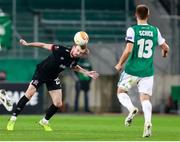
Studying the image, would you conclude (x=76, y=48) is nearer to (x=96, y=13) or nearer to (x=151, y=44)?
(x=151, y=44)

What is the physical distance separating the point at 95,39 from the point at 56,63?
731 inches

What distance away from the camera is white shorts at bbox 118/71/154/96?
15547 millimetres

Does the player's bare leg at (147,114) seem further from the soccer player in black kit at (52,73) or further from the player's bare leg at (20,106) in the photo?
the player's bare leg at (20,106)

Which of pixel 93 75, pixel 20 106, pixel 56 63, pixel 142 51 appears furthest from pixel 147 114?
pixel 20 106

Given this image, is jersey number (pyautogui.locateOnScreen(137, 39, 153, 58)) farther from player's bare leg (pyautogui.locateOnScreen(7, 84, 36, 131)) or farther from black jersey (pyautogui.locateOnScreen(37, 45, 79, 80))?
player's bare leg (pyautogui.locateOnScreen(7, 84, 36, 131))

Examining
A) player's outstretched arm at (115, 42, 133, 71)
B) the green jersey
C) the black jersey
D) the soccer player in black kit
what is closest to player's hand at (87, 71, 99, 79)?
the soccer player in black kit

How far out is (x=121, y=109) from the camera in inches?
1314

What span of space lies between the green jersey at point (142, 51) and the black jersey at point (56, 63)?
66.7 inches

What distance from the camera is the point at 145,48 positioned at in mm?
15523

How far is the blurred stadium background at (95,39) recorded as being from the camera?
33000 mm

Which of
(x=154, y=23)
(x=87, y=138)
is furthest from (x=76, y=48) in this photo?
(x=154, y=23)

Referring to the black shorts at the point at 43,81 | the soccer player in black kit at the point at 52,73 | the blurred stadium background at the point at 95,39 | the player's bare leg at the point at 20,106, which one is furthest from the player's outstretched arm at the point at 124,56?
the blurred stadium background at the point at 95,39

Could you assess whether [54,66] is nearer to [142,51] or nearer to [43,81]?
[43,81]

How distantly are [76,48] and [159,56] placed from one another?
18379mm
